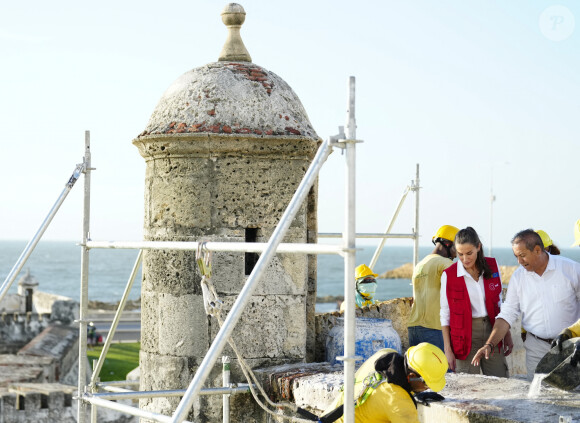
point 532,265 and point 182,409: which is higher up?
point 532,265

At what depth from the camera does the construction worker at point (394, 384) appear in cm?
407

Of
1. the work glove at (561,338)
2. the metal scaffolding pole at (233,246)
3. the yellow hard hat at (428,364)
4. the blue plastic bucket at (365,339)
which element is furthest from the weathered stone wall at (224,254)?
the work glove at (561,338)

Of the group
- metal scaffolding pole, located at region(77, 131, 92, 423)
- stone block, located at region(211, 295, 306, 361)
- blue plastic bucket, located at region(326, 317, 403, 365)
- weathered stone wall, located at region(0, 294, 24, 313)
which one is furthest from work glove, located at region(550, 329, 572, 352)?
weathered stone wall, located at region(0, 294, 24, 313)

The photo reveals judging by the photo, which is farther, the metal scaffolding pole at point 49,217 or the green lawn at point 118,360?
the green lawn at point 118,360

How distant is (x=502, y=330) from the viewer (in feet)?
17.5

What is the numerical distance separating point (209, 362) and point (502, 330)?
2.26 meters

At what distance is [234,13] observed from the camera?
6.12 metres

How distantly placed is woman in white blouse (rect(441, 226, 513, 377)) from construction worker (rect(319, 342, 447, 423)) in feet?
4.46

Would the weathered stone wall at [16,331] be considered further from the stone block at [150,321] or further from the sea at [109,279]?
the sea at [109,279]

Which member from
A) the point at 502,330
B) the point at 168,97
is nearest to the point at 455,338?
the point at 502,330

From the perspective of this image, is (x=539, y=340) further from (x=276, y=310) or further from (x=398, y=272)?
(x=398, y=272)

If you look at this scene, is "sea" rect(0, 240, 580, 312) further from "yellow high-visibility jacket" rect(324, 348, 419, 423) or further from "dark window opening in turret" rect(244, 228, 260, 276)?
"yellow high-visibility jacket" rect(324, 348, 419, 423)

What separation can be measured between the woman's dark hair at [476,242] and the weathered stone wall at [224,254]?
1.04 meters

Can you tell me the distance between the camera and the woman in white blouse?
18.2ft
